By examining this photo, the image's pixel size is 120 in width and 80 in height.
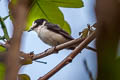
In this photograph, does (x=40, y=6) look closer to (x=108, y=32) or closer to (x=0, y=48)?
(x=0, y=48)

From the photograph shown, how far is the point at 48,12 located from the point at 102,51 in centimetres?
106

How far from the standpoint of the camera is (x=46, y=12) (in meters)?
1.31

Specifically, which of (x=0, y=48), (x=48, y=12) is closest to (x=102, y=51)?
(x=0, y=48)

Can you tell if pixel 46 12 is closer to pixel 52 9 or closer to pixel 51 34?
pixel 52 9

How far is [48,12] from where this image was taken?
1.29 metres

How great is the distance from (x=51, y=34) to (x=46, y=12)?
7.39 feet

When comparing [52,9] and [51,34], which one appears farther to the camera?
[51,34]

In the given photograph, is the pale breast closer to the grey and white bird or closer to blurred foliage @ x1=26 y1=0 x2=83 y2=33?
the grey and white bird

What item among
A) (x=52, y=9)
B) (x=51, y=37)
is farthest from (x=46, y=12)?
(x=51, y=37)

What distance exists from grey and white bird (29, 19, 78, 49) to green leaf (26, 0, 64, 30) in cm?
193

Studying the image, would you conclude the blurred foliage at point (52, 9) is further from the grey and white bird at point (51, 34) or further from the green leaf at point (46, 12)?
the grey and white bird at point (51, 34)

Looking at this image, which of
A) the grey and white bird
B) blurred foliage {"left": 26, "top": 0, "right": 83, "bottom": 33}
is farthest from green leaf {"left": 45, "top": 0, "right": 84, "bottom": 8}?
the grey and white bird

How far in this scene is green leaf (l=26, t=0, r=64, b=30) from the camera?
1210mm

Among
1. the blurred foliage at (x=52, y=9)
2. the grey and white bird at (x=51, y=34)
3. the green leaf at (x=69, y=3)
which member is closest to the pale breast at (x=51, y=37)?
the grey and white bird at (x=51, y=34)
